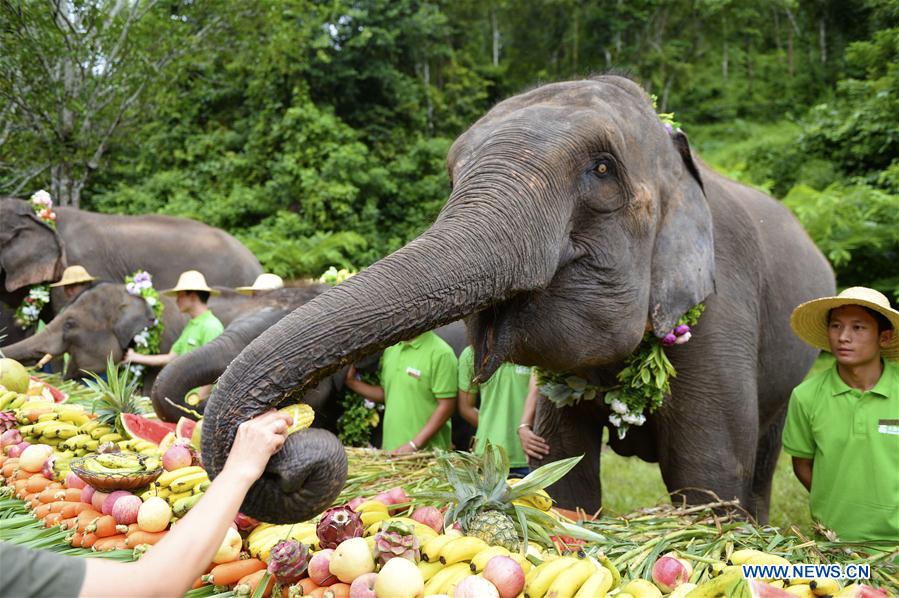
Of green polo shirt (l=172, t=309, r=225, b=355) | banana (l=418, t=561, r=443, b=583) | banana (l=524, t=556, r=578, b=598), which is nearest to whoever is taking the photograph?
banana (l=524, t=556, r=578, b=598)

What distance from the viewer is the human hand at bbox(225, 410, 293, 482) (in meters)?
1.99

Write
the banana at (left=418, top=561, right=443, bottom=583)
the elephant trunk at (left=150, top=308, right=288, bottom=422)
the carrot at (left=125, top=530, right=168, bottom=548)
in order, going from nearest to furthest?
the banana at (left=418, top=561, right=443, bottom=583), the carrot at (left=125, top=530, right=168, bottom=548), the elephant trunk at (left=150, top=308, right=288, bottom=422)

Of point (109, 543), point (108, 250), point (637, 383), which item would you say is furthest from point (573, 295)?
point (108, 250)

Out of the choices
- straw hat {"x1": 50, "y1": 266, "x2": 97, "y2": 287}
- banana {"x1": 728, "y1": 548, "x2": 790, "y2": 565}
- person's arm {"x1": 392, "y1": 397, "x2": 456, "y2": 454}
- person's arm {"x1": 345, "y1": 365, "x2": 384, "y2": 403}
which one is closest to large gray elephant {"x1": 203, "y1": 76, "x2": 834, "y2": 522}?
banana {"x1": 728, "y1": 548, "x2": 790, "y2": 565}

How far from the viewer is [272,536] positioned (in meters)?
2.87

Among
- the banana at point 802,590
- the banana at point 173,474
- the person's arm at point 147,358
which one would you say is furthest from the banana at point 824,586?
the person's arm at point 147,358

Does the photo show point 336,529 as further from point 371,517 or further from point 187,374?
point 187,374

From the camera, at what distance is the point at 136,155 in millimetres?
21125

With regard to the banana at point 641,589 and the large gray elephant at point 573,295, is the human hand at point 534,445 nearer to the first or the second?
the large gray elephant at point 573,295

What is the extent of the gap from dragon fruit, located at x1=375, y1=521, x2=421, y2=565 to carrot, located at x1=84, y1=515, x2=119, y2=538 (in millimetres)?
1318

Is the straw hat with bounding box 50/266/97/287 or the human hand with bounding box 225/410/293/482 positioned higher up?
the straw hat with bounding box 50/266/97/287

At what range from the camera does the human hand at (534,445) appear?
4.24 meters

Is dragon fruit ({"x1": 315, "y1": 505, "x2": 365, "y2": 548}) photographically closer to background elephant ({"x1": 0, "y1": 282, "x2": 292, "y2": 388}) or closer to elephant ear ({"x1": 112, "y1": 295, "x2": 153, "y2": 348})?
background elephant ({"x1": 0, "y1": 282, "x2": 292, "y2": 388})

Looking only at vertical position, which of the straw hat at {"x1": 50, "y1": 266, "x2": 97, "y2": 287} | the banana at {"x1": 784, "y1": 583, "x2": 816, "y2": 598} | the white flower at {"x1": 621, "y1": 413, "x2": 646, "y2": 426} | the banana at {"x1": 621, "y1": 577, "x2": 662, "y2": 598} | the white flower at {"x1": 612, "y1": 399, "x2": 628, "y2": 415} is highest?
the straw hat at {"x1": 50, "y1": 266, "x2": 97, "y2": 287}
